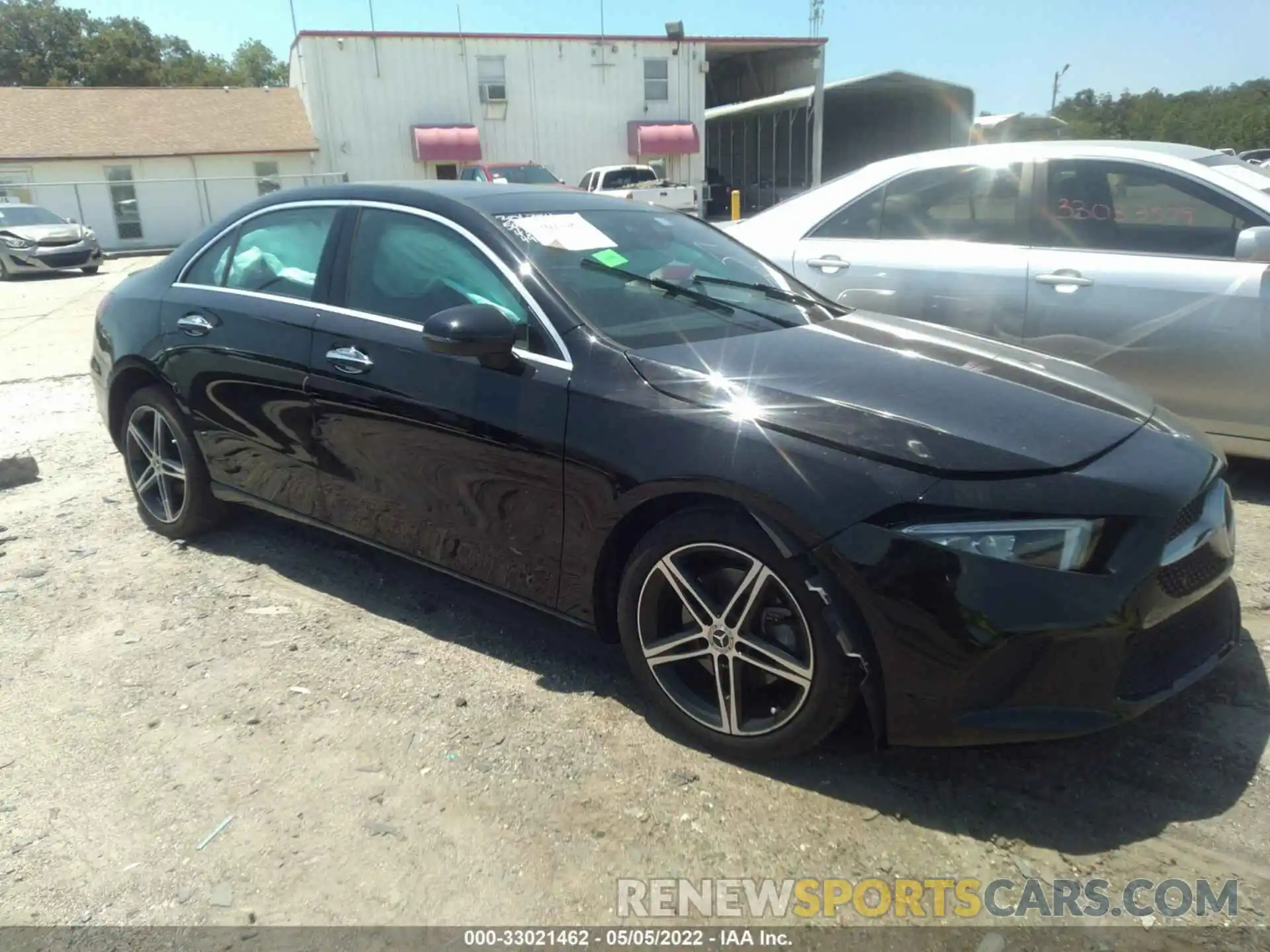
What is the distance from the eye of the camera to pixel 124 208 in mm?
29969

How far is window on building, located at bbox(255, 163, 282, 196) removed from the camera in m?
29.8

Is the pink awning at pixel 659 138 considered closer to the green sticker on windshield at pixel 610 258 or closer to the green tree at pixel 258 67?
the green sticker on windshield at pixel 610 258

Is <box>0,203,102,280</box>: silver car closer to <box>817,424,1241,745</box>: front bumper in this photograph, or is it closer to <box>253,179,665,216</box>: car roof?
<box>253,179,665,216</box>: car roof

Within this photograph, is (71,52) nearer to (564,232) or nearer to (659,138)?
(659,138)

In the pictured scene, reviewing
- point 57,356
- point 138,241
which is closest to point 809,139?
point 138,241

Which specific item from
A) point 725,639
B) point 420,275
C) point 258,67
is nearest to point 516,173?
point 420,275

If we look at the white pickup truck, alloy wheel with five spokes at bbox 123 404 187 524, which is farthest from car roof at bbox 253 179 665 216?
the white pickup truck

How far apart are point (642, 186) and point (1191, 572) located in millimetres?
22451

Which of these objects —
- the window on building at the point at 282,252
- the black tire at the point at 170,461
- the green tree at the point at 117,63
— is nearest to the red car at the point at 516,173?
the black tire at the point at 170,461

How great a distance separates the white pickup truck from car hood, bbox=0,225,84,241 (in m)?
11.1

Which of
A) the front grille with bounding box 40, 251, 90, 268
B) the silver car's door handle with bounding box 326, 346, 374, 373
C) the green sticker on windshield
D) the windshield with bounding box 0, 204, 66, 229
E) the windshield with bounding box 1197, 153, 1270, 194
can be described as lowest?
the front grille with bounding box 40, 251, 90, 268

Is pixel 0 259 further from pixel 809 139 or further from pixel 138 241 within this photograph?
pixel 809 139

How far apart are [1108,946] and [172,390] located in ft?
13.0

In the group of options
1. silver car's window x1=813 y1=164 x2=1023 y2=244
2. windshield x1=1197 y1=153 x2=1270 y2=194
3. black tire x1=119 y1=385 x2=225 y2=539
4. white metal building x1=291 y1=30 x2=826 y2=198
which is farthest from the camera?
white metal building x1=291 y1=30 x2=826 y2=198
